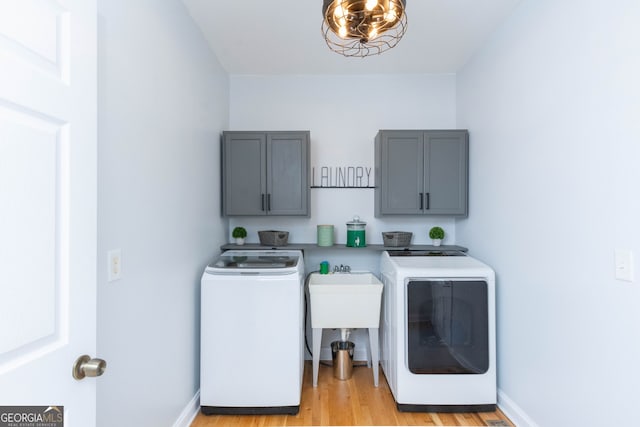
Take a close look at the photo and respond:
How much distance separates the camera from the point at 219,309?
2115mm

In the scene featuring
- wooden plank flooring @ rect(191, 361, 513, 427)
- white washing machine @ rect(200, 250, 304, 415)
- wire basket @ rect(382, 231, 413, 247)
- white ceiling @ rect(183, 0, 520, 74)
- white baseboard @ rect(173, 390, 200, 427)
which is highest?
white ceiling @ rect(183, 0, 520, 74)

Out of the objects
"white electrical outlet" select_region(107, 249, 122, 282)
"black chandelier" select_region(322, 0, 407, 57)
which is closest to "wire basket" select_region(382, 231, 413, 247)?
"black chandelier" select_region(322, 0, 407, 57)

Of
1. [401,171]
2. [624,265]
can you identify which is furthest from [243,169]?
[624,265]

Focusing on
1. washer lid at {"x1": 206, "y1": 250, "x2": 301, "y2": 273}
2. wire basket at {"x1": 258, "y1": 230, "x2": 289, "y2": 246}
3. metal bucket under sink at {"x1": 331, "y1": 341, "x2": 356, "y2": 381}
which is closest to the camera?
washer lid at {"x1": 206, "y1": 250, "x2": 301, "y2": 273}

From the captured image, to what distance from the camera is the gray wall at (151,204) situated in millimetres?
1300

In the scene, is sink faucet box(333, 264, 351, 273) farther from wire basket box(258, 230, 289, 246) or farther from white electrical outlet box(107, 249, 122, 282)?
white electrical outlet box(107, 249, 122, 282)

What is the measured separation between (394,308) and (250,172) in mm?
1502

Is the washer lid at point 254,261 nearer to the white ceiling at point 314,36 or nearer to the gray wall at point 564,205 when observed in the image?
the gray wall at point 564,205

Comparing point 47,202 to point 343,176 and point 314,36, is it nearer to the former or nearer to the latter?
point 314,36

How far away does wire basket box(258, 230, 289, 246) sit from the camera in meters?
2.73

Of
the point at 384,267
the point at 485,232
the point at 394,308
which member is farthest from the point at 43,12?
the point at 485,232

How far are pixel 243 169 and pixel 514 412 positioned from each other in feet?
8.13

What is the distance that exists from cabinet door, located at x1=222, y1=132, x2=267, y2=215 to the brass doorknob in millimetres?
1799

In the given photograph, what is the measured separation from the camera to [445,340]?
2160mm
